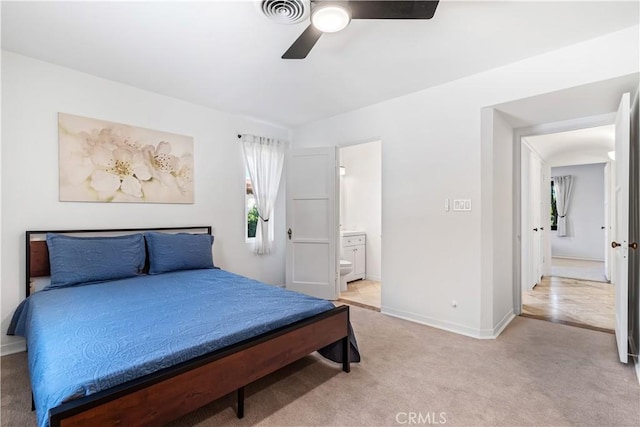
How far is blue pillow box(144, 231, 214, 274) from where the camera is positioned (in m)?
3.12

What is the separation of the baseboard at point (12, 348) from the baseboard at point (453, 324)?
3.45 meters

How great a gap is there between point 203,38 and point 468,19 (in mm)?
1901

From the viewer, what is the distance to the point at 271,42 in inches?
94.3

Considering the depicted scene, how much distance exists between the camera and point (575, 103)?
2783mm

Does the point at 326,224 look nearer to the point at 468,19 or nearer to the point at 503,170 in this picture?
the point at 503,170

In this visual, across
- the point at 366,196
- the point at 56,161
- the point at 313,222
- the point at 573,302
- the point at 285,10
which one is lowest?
the point at 573,302

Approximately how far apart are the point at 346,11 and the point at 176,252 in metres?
2.68

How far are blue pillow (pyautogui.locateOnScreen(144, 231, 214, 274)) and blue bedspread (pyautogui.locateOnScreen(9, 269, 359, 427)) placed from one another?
0.27 meters

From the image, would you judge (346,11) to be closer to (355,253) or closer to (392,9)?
(392,9)

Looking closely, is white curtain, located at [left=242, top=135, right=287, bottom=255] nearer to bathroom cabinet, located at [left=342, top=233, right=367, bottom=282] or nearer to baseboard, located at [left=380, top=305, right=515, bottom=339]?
bathroom cabinet, located at [left=342, top=233, right=367, bottom=282]

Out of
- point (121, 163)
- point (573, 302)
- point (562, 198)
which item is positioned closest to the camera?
point (121, 163)

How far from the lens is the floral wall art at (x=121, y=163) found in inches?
114

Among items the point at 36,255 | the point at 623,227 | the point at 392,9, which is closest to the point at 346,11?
the point at 392,9

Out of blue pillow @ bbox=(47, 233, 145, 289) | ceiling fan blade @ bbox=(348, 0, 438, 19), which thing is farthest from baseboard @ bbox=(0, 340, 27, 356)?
ceiling fan blade @ bbox=(348, 0, 438, 19)
